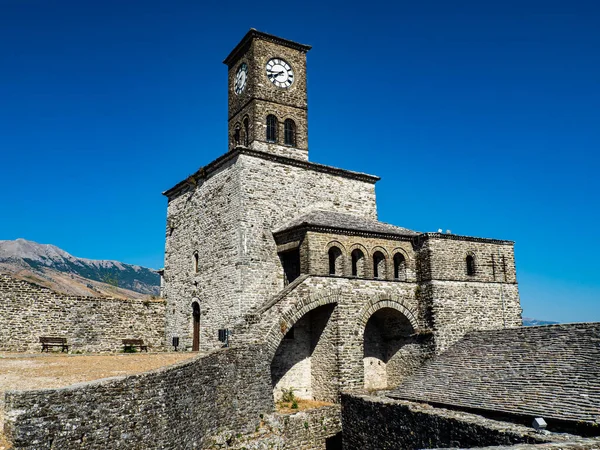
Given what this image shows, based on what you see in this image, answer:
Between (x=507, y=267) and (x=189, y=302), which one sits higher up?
(x=507, y=267)

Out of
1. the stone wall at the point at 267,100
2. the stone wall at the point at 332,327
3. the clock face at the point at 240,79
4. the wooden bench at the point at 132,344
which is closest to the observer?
the stone wall at the point at 332,327

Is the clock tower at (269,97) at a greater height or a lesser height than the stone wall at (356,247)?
greater

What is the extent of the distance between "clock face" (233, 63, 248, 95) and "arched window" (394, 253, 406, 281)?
11.3 metres

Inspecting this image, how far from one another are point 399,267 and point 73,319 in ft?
48.3

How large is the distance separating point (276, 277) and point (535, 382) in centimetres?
1034

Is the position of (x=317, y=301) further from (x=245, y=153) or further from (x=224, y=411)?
(x=245, y=153)

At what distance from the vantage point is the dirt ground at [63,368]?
1290 cm

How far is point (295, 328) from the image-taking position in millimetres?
20609

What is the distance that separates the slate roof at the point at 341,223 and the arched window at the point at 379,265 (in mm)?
1053

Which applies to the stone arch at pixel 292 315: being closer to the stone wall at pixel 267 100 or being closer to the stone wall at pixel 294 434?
the stone wall at pixel 294 434

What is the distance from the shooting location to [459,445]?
43.4 feet

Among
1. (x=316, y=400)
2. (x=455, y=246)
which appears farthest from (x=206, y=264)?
(x=455, y=246)

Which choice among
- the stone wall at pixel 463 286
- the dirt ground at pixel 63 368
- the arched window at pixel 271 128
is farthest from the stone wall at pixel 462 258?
the dirt ground at pixel 63 368

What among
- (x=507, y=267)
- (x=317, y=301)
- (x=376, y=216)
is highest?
(x=376, y=216)
